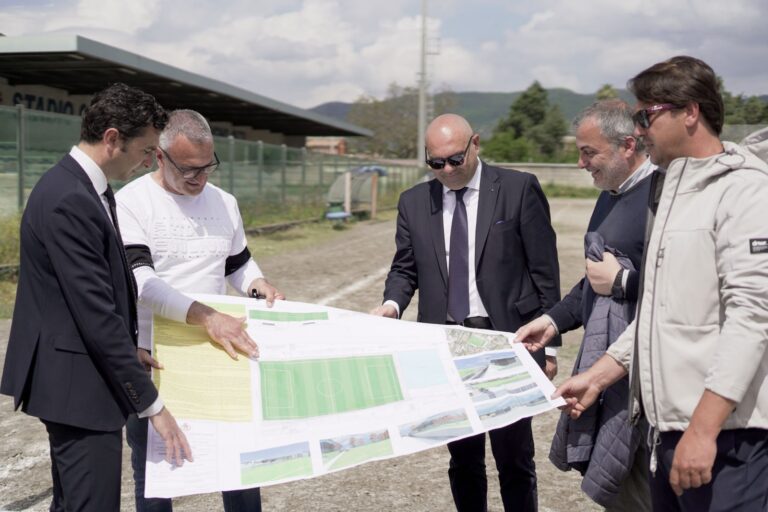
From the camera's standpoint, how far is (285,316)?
3.01 m

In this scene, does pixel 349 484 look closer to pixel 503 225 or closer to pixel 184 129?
pixel 503 225

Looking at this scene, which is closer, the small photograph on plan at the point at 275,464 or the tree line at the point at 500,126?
the small photograph on plan at the point at 275,464

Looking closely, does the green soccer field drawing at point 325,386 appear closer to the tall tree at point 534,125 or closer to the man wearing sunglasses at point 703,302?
the man wearing sunglasses at point 703,302

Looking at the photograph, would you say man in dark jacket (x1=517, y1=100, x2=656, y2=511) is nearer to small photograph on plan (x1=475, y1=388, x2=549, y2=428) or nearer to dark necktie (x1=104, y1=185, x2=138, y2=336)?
small photograph on plan (x1=475, y1=388, x2=549, y2=428)

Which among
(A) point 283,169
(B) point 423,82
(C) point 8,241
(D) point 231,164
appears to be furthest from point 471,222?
(B) point 423,82

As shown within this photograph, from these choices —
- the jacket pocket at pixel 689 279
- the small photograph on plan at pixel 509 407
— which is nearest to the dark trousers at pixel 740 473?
the jacket pocket at pixel 689 279

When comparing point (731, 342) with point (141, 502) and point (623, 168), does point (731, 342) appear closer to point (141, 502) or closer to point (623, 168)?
point (623, 168)

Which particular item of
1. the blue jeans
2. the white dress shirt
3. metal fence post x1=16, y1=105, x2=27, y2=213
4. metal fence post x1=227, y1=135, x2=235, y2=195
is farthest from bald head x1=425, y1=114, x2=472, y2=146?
metal fence post x1=227, y1=135, x2=235, y2=195

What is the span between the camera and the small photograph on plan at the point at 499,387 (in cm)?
261

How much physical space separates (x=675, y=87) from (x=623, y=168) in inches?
29.4

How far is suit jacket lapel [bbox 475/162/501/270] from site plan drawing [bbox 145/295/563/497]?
616 millimetres

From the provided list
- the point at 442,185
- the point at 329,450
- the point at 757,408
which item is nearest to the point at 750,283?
the point at 757,408

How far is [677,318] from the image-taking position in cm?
210

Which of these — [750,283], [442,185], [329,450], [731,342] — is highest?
[442,185]
